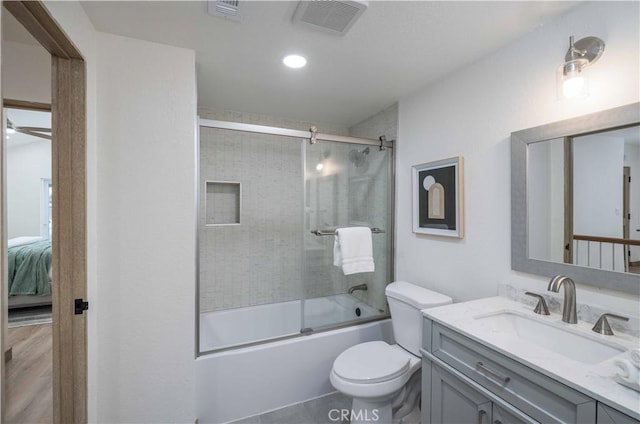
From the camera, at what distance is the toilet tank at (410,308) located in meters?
1.82

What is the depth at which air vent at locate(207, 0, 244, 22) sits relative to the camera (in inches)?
50.6

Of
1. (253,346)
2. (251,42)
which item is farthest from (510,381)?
(251,42)

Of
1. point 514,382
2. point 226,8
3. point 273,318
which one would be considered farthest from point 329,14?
point 273,318

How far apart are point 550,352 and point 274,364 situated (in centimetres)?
158

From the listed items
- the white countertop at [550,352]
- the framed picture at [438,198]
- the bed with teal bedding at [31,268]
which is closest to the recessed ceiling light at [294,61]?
the framed picture at [438,198]

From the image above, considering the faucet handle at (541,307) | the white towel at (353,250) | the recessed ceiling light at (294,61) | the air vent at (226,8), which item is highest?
the recessed ceiling light at (294,61)

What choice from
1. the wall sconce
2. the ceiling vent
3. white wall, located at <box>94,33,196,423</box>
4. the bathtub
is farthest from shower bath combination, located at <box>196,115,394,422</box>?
the wall sconce

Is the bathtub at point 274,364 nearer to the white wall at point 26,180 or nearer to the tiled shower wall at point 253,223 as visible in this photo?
the tiled shower wall at point 253,223

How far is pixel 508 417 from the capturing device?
104cm

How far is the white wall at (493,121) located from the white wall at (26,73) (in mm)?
2397

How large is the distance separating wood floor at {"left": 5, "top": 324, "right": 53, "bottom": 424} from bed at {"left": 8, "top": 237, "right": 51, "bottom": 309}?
0.22 m

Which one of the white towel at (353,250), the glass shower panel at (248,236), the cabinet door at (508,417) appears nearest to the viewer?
the cabinet door at (508,417)

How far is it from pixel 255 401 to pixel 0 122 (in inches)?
76.4

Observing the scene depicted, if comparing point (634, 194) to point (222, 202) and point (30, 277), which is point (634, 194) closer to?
point (222, 202)
